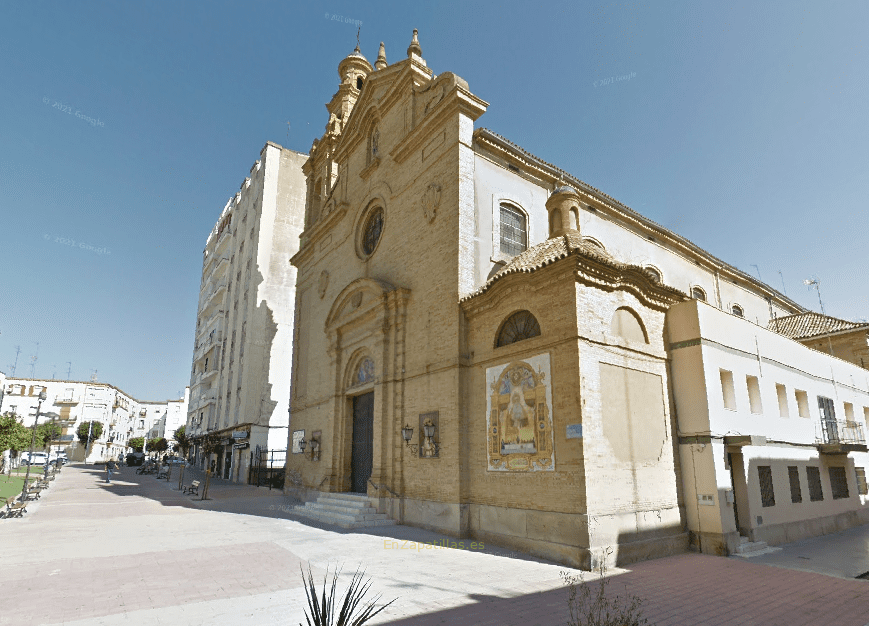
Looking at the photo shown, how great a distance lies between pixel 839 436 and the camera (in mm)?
16172

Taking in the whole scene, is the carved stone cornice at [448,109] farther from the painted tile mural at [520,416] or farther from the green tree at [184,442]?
the green tree at [184,442]

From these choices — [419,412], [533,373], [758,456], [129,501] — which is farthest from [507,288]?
[129,501]

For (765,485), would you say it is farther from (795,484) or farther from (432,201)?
(432,201)

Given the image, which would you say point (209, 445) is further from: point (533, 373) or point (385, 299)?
point (533, 373)

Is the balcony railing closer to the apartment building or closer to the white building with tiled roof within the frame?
the white building with tiled roof

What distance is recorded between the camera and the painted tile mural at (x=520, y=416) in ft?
34.7

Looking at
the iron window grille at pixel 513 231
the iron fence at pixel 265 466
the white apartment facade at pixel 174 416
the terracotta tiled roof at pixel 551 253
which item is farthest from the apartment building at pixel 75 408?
the terracotta tiled roof at pixel 551 253

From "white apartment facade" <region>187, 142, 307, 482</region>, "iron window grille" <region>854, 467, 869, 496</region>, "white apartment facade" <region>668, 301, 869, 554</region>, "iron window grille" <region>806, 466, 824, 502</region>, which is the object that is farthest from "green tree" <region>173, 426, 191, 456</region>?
"iron window grille" <region>854, 467, 869, 496</region>

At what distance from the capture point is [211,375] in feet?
138

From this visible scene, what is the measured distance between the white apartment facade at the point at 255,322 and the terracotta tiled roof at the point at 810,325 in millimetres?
27747

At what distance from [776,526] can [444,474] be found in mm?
8052

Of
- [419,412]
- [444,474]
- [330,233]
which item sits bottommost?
[444,474]

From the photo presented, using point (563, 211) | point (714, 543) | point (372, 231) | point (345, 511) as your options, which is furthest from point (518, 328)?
point (372, 231)

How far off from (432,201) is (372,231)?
4692 millimetres
